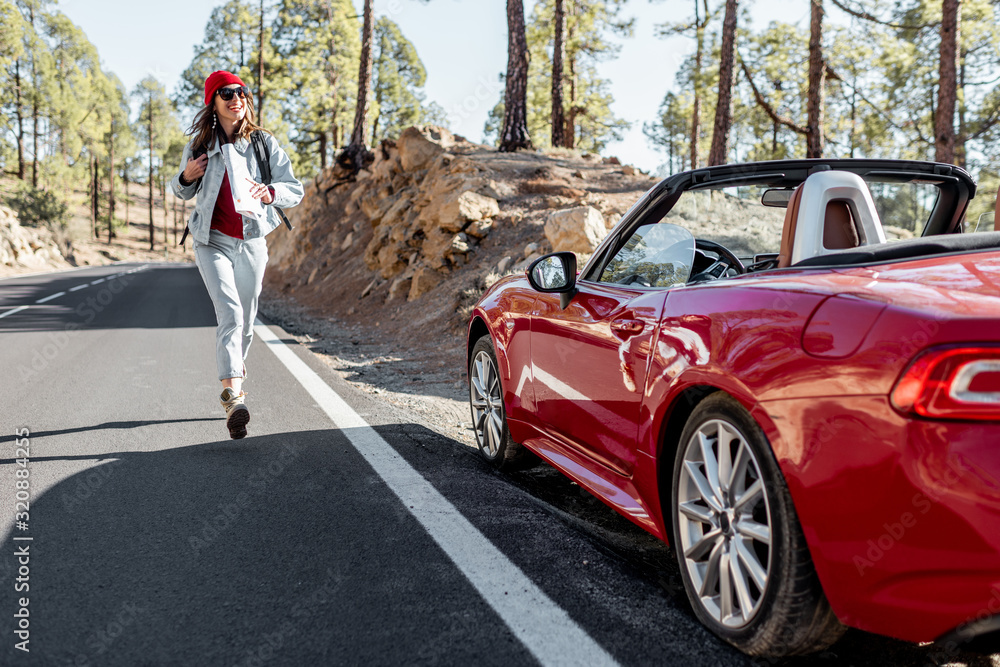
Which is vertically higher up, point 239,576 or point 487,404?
point 487,404

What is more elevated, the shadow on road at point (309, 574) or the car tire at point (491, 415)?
the car tire at point (491, 415)

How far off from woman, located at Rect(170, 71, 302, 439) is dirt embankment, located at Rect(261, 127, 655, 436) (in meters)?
1.53

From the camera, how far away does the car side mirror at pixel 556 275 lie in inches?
125

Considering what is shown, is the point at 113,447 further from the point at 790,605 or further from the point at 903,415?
the point at 903,415

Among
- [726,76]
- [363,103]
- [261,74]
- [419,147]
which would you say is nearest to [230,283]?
[419,147]

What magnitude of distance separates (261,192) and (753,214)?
3.04 meters

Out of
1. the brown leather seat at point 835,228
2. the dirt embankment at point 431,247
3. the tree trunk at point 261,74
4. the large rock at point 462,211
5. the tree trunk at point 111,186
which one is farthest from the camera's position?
the tree trunk at point 111,186

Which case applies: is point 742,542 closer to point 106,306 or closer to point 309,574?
point 309,574

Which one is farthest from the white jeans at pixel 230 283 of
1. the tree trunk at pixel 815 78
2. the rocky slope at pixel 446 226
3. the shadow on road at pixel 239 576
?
the tree trunk at pixel 815 78

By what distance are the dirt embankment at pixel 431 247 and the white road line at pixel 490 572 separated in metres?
Result: 1.11

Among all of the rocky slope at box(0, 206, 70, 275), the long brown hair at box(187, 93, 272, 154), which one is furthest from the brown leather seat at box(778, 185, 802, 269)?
the rocky slope at box(0, 206, 70, 275)

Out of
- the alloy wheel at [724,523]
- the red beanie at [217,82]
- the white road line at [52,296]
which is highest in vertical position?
the red beanie at [217,82]

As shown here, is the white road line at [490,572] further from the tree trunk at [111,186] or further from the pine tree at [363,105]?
the tree trunk at [111,186]

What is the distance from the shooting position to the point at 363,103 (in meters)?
20.6
